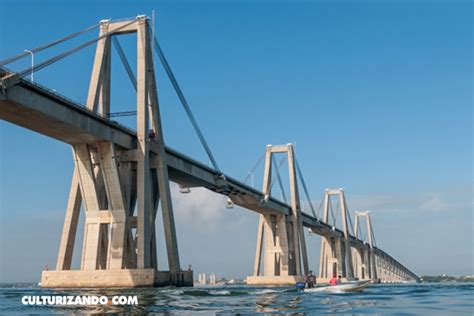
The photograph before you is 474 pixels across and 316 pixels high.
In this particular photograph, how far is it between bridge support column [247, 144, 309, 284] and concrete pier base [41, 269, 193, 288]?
58.1m

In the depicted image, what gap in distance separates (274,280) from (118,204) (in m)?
57.5

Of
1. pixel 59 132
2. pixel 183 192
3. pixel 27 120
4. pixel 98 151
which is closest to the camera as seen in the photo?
pixel 27 120

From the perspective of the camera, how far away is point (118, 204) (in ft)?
180

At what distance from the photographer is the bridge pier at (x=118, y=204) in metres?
54.0

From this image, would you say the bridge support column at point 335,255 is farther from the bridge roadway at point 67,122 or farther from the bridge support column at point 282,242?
the bridge roadway at point 67,122

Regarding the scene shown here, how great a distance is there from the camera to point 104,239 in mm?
57781

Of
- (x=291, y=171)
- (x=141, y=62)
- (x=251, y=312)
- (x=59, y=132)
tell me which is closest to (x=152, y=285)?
(x=59, y=132)

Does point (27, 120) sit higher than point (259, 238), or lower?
higher

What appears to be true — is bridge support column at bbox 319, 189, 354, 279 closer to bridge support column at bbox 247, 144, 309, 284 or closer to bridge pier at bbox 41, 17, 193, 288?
bridge support column at bbox 247, 144, 309, 284

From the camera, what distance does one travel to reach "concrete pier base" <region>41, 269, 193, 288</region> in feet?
171

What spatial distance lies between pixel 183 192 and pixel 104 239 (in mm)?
22841

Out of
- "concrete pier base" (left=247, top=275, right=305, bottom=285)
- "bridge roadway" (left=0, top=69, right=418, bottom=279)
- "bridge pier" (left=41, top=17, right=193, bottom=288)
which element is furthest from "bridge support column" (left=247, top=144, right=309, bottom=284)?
"bridge pier" (left=41, top=17, right=193, bottom=288)

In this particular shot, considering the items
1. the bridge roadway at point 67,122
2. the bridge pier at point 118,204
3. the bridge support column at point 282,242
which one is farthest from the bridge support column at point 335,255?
the bridge pier at point 118,204

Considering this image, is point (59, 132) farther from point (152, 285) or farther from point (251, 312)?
point (251, 312)
